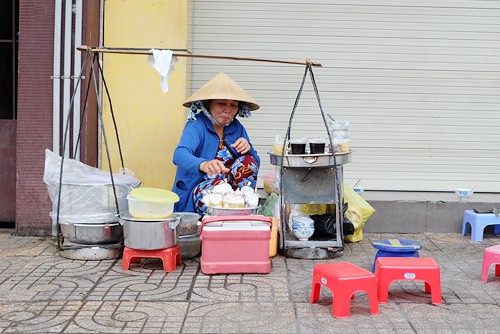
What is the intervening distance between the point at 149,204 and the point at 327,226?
5.62ft

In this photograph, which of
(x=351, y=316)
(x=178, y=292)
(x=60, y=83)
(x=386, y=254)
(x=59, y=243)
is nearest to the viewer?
(x=351, y=316)

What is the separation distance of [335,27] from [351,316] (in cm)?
398

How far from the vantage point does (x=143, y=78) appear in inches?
271

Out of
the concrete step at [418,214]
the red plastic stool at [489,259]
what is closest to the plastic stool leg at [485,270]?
the red plastic stool at [489,259]

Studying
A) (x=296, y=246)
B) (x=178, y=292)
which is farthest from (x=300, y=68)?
(x=178, y=292)

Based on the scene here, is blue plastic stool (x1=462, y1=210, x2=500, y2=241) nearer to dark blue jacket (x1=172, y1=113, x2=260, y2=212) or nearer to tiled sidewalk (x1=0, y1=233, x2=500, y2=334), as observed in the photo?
tiled sidewalk (x1=0, y1=233, x2=500, y2=334)

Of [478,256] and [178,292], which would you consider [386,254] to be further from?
[178,292]

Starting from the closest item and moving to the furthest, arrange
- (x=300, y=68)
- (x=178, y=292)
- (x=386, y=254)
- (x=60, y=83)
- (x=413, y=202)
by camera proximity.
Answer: (x=178, y=292), (x=386, y=254), (x=60, y=83), (x=413, y=202), (x=300, y=68)

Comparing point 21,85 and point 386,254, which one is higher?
point 21,85

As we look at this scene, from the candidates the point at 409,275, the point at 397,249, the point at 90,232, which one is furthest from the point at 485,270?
the point at 90,232

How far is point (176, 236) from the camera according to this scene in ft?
17.9

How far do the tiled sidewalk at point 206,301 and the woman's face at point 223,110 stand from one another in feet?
4.50

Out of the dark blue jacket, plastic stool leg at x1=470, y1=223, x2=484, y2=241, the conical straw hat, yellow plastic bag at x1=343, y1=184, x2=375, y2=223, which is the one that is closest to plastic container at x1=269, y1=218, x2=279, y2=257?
the dark blue jacket

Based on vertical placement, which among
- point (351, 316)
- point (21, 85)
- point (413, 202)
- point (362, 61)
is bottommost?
point (351, 316)
